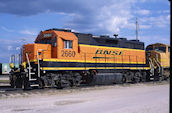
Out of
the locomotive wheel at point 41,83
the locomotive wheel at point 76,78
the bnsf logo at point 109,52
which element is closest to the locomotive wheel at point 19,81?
the locomotive wheel at point 41,83

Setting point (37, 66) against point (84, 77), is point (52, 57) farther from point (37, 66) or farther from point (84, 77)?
point (84, 77)

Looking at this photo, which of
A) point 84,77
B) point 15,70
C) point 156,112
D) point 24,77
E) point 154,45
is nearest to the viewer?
point 156,112

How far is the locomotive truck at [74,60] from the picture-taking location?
47.7 feet

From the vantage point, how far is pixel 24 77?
14.1 metres

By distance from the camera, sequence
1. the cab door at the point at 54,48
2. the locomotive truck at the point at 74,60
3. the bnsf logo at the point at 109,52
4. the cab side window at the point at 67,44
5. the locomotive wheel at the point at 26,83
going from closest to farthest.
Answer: the locomotive wheel at the point at 26,83 < the locomotive truck at the point at 74,60 < the cab door at the point at 54,48 < the cab side window at the point at 67,44 < the bnsf logo at the point at 109,52

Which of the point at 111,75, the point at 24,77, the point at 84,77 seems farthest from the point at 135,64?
the point at 24,77

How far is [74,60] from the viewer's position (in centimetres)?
1595

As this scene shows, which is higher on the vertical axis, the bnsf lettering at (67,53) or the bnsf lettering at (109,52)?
the bnsf lettering at (109,52)

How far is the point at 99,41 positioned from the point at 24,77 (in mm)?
6803

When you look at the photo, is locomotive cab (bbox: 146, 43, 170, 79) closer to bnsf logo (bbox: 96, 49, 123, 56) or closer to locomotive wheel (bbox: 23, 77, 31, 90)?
bnsf logo (bbox: 96, 49, 123, 56)

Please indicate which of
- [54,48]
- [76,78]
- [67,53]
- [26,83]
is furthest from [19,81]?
[76,78]

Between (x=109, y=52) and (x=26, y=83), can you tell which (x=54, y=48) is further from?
(x=109, y=52)

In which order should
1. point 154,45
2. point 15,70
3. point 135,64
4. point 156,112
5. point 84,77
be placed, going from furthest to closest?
point 154,45 < point 135,64 < point 84,77 < point 15,70 < point 156,112

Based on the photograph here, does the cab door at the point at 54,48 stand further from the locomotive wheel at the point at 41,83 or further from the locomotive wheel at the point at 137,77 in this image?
the locomotive wheel at the point at 137,77
